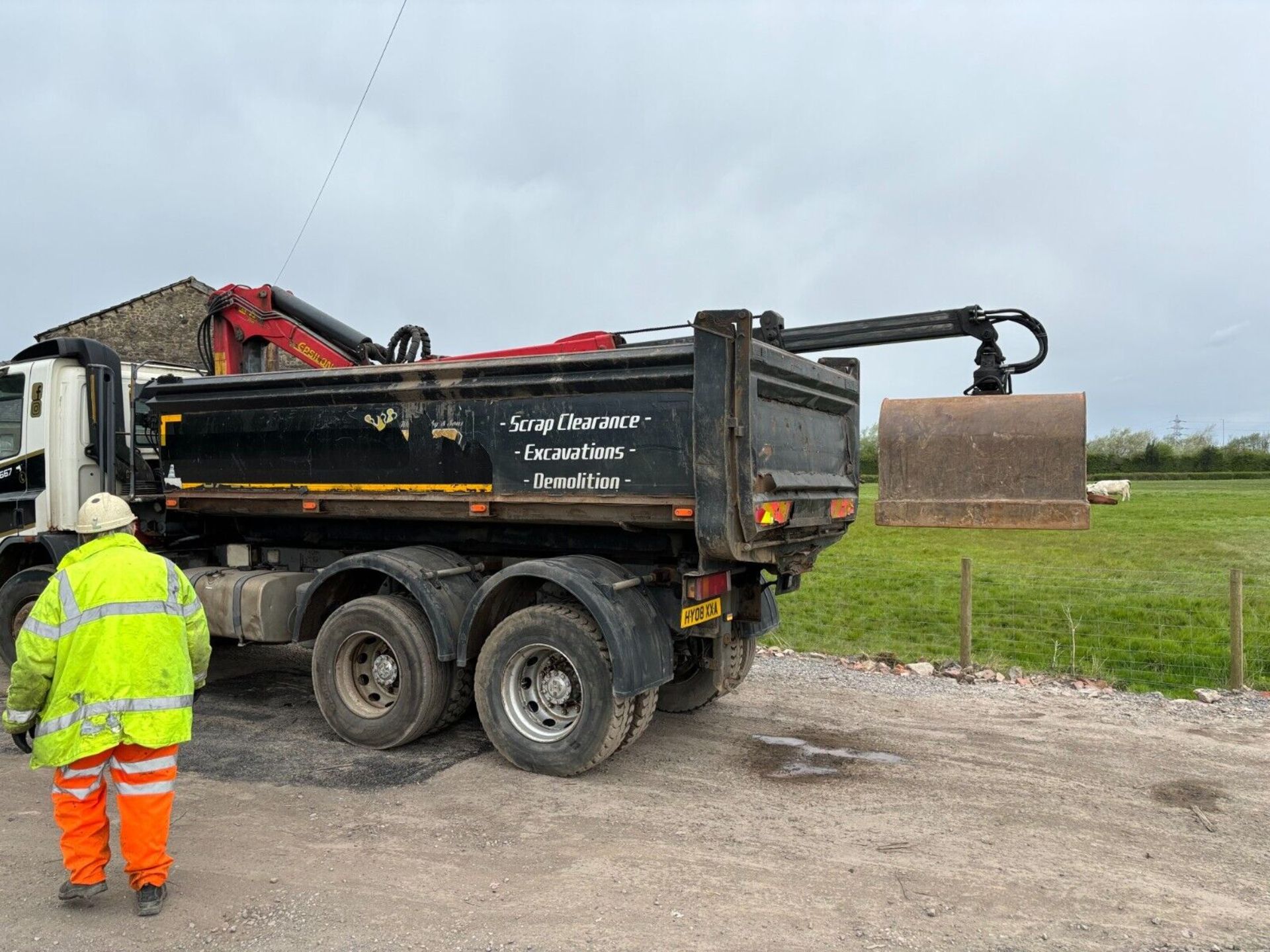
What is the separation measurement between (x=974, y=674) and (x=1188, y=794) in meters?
3.18

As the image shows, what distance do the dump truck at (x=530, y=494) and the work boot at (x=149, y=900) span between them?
2.27 m

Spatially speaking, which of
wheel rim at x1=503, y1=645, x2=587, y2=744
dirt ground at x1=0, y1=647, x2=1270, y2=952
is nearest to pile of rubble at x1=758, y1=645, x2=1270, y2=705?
dirt ground at x1=0, y1=647, x2=1270, y2=952

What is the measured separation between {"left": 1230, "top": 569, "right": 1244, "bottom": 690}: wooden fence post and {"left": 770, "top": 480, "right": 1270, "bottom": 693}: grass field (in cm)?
38

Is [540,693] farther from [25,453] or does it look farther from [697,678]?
[25,453]

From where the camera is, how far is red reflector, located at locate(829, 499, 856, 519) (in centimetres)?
647

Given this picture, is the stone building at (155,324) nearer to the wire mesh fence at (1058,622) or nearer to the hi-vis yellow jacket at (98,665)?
the wire mesh fence at (1058,622)

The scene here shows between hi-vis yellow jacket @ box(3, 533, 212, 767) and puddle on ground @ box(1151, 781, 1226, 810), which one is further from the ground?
hi-vis yellow jacket @ box(3, 533, 212, 767)

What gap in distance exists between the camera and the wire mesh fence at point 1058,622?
9023mm

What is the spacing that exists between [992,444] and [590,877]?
3885 mm

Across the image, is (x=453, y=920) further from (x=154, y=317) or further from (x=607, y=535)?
(x=154, y=317)

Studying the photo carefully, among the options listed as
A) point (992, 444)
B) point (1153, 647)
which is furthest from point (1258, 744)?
point (1153, 647)

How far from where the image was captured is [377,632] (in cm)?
623

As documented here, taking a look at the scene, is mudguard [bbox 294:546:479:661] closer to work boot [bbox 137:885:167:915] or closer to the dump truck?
the dump truck

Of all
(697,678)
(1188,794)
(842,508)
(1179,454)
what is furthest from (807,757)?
(1179,454)
